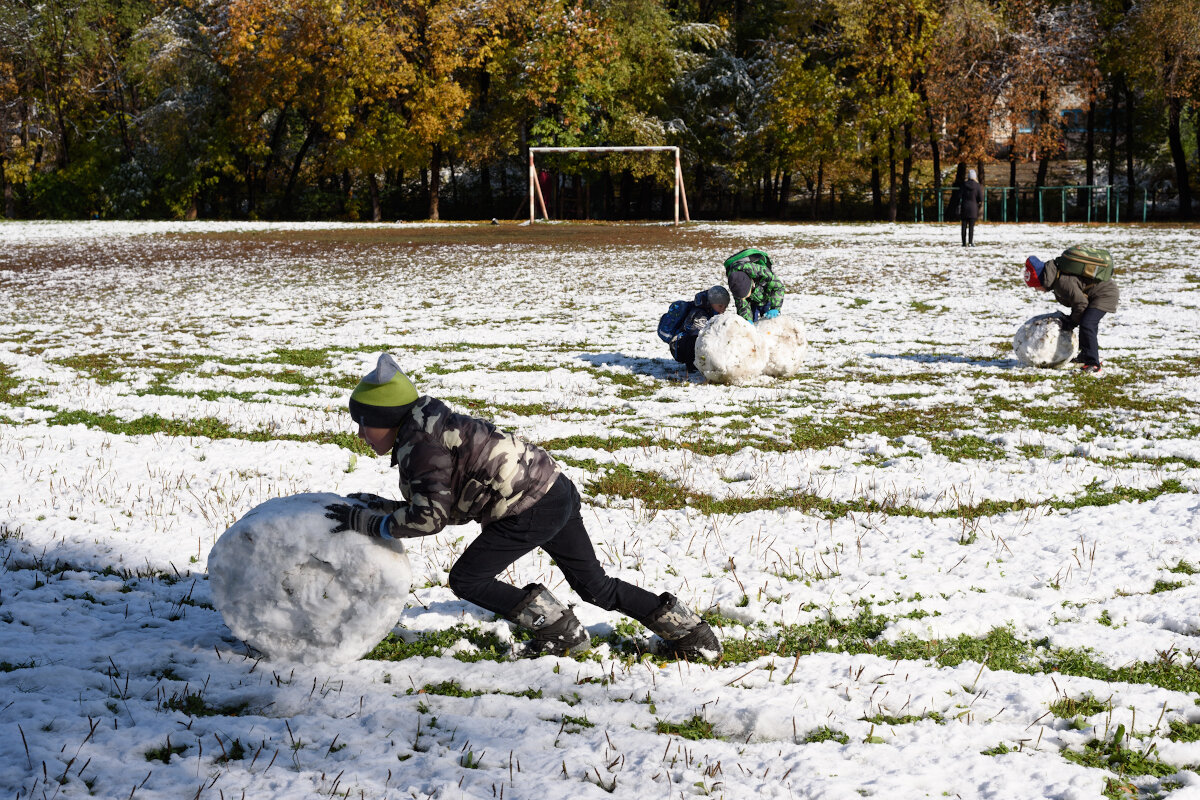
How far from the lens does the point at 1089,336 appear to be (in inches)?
474

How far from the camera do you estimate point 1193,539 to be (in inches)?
250

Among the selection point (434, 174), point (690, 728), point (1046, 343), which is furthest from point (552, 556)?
point (434, 174)

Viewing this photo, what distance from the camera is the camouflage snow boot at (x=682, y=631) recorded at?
4.86 metres

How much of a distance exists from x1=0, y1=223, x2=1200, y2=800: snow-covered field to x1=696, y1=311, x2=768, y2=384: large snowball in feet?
1.03

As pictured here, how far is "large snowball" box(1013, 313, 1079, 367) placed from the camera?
1227 cm

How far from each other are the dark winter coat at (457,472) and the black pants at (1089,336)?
970 centimetres

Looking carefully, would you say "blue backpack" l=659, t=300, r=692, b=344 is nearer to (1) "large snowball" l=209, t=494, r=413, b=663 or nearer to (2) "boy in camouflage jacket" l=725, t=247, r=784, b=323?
(2) "boy in camouflage jacket" l=725, t=247, r=784, b=323

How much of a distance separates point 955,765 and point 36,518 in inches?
244

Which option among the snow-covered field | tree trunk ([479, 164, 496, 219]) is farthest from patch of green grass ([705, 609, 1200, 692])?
tree trunk ([479, 164, 496, 219])

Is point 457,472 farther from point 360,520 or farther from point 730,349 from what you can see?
point 730,349

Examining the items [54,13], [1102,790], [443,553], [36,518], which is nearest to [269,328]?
[36,518]

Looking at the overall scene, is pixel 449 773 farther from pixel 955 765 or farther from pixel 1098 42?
pixel 1098 42

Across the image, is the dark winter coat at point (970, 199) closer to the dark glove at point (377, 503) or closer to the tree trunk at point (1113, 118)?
the tree trunk at point (1113, 118)

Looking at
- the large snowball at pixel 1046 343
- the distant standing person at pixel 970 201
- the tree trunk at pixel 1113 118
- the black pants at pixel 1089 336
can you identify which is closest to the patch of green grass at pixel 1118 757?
the black pants at pixel 1089 336
